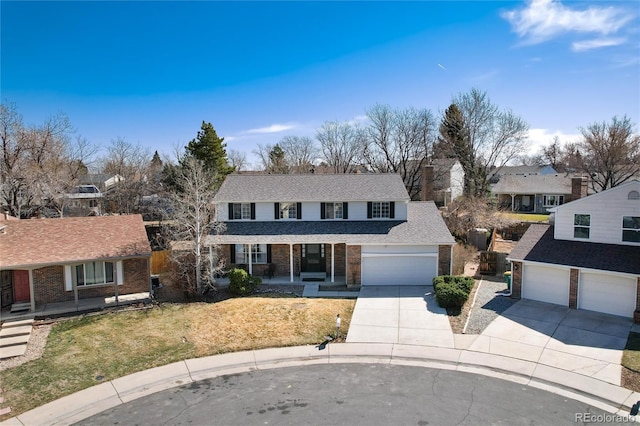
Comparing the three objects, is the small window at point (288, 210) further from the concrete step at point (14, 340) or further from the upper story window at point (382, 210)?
the concrete step at point (14, 340)

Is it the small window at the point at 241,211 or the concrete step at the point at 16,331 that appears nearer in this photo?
the concrete step at the point at 16,331

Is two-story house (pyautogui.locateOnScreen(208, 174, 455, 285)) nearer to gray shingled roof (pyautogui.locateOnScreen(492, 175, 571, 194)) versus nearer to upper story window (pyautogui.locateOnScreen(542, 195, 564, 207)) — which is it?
gray shingled roof (pyautogui.locateOnScreen(492, 175, 571, 194))

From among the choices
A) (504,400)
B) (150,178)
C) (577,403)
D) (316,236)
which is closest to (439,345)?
(504,400)

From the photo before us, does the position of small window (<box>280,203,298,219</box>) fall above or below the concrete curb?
above

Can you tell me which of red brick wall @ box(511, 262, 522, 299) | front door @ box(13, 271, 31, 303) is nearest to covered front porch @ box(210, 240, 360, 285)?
red brick wall @ box(511, 262, 522, 299)

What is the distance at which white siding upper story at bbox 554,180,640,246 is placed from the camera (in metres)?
17.8

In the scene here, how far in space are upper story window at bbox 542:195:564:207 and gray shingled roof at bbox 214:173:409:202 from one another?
3233cm

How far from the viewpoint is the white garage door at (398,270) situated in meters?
22.4

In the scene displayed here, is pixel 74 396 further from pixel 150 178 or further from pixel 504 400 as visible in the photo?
pixel 150 178

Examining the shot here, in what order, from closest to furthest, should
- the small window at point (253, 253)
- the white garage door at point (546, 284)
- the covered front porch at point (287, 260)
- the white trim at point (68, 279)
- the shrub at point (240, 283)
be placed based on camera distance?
the white garage door at point (546, 284), the white trim at point (68, 279), the shrub at point (240, 283), the covered front porch at point (287, 260), the small window at point (253, 253)

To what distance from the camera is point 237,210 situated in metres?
25.5

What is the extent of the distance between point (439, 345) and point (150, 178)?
41941 millimetres

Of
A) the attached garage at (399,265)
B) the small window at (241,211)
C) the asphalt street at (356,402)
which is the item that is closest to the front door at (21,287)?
the asphalt street at (356,402)

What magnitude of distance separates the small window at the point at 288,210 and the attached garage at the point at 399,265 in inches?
210
